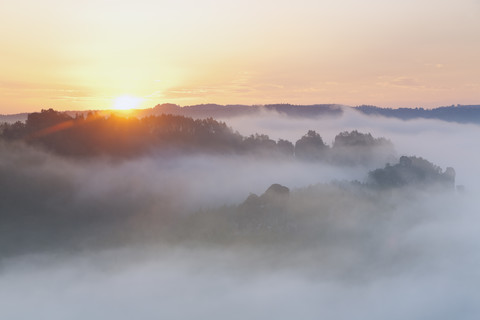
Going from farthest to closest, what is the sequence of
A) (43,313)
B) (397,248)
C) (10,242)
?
(397,248) → (43,313) → (10,242)

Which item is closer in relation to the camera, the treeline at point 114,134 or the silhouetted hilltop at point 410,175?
the treeline at point 114,134

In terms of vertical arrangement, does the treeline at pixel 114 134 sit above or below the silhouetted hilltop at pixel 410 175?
above

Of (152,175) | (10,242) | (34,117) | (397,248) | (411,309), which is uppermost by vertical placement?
(34,117)

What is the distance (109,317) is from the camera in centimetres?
13925

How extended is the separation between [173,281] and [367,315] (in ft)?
220

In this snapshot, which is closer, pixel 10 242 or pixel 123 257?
pixel 10 242

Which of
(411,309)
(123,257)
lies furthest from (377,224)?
(123,257)

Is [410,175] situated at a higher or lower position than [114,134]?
lower

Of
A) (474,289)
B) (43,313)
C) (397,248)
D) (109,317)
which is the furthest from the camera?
(474,289)

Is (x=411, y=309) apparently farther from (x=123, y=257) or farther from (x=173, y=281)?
(x=123, y=257)

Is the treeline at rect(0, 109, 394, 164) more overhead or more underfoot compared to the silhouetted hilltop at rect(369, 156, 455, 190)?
more overhead

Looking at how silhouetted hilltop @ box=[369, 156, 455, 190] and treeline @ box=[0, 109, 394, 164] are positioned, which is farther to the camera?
silhouetted hilltop @ box=[369, 156, 455, 190]

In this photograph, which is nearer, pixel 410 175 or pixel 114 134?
pixel 114 134

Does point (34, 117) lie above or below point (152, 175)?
above
